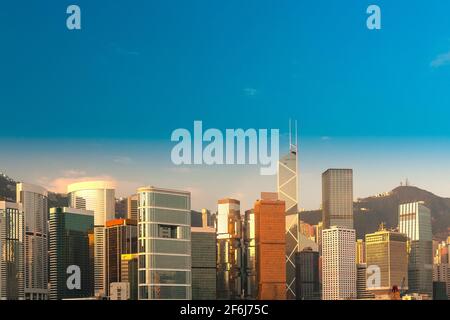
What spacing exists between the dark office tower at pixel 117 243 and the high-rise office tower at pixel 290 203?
4.61 m

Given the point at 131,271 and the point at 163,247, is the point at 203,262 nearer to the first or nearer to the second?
the point at 163,247

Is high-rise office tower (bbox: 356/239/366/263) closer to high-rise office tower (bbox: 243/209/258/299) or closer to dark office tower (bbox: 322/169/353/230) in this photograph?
dark office tower (bbox: 322/169/353/230)

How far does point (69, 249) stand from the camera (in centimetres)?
2309

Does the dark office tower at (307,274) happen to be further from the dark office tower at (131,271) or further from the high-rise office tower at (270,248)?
the dark office tower at (131,271)

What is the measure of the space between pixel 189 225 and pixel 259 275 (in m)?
2.49

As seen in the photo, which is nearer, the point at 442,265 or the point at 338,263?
the point at 442,265

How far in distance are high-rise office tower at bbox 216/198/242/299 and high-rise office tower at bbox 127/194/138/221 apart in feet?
7.20

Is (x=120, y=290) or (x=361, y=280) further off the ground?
(x=120, y=290)

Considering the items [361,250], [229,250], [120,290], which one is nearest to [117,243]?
[120,290]

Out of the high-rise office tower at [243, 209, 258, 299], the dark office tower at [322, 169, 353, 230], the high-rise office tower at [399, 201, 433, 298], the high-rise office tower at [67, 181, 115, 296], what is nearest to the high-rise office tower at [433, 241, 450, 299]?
the high-rise office tower at [399, 201, 433, 298]

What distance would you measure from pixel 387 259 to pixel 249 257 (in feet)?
18.1

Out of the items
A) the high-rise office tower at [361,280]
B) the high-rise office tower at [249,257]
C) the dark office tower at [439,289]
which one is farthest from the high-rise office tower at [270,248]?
the dark office tower at [439,289]

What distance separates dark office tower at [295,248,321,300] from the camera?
22.4 m
